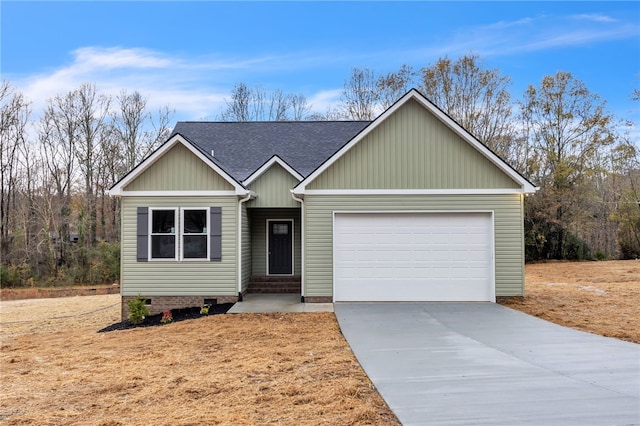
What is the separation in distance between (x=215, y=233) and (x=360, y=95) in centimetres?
2272

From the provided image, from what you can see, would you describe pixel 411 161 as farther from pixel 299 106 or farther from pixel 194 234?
pixel 299 106

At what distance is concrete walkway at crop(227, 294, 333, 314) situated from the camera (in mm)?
11688

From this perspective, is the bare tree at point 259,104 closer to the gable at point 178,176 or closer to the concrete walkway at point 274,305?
the gable at point 178,176

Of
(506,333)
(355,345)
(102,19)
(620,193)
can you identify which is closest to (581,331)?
(506,333)

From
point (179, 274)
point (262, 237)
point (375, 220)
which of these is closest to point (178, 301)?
point (179, 274)

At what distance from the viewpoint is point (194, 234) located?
13.1m

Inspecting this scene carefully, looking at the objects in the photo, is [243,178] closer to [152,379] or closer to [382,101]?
[152,379]

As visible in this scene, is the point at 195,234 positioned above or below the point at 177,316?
above

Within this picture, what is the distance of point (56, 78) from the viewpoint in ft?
90.4

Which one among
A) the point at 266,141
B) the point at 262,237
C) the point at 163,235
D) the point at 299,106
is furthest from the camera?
the point at 299,106

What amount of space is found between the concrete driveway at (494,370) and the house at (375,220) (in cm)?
205

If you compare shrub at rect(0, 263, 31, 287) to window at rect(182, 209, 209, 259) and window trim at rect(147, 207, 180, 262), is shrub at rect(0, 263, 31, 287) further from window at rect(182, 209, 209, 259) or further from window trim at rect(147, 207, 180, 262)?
window at rect(182, 209, 209, 259)

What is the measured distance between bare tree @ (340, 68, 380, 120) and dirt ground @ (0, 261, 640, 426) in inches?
849

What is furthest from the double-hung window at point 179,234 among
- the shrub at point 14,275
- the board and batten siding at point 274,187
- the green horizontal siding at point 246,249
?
the shrub at point 14,275
